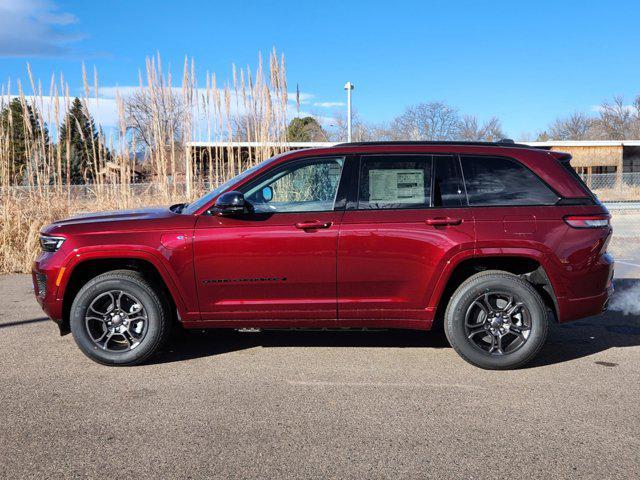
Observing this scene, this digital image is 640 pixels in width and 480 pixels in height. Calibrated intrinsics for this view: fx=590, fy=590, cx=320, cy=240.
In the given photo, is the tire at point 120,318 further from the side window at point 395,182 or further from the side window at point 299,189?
the side window at point 395,182

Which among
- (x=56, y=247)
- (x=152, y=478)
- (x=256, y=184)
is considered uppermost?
(x=256, y=184)

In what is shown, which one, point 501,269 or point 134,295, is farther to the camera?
point 501,269

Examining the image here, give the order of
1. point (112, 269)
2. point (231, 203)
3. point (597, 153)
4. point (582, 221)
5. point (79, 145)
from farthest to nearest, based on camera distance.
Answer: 1. point (597, 153)
2. point (79, 145)
3. point (112, 269)
4. point (582, 221)
5. point (231, 203)

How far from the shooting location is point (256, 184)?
16.4ft

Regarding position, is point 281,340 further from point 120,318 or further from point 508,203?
point 508,203

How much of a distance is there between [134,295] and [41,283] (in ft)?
2.75

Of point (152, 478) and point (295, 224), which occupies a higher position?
point (295, 224)

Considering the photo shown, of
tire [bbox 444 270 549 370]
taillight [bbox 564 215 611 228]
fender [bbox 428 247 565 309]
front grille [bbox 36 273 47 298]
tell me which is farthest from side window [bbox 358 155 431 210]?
front grille [bbox 36 273 47 298]

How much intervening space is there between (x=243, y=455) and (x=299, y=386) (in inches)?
45.6

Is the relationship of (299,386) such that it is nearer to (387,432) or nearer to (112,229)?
(387,432)

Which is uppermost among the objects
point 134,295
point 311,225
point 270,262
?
point 311,225

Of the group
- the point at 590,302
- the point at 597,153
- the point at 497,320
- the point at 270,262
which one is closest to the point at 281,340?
the point at 270,262

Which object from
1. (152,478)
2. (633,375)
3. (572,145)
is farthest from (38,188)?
(572,145)

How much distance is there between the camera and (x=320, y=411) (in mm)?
3979
